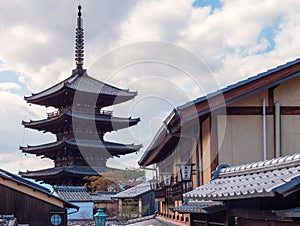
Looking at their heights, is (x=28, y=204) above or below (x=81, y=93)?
below

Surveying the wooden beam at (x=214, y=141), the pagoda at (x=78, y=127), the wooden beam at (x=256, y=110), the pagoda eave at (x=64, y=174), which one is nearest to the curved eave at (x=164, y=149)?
the wooden beam at (x=214, y=141)

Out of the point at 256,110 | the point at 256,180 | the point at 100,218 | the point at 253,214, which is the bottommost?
the point at 100,218

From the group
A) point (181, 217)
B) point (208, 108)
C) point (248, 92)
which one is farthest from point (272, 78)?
point (181, 217)

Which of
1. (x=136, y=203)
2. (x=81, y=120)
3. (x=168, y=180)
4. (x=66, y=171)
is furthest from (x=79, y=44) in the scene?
(x=168, y=180)

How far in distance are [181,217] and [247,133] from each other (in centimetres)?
534

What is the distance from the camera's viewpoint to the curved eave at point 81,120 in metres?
40.0

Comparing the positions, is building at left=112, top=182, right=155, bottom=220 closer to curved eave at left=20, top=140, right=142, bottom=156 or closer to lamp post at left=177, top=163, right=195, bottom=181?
curved eave at left=20, top=140, right=142, bottom=156

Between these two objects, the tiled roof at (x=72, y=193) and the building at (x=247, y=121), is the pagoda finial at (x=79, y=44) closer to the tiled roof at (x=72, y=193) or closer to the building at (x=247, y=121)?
the tiled roof at (x=72, y=193)

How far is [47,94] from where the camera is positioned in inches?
1629

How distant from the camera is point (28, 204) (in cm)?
2200

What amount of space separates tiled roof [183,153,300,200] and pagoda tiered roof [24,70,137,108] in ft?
110

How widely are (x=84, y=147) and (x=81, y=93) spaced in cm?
426

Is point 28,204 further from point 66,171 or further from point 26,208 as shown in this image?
point 66,171

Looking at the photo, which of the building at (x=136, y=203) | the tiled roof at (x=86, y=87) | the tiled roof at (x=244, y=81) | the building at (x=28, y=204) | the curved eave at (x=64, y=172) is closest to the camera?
the tiled roof at (x=244, y=81)
